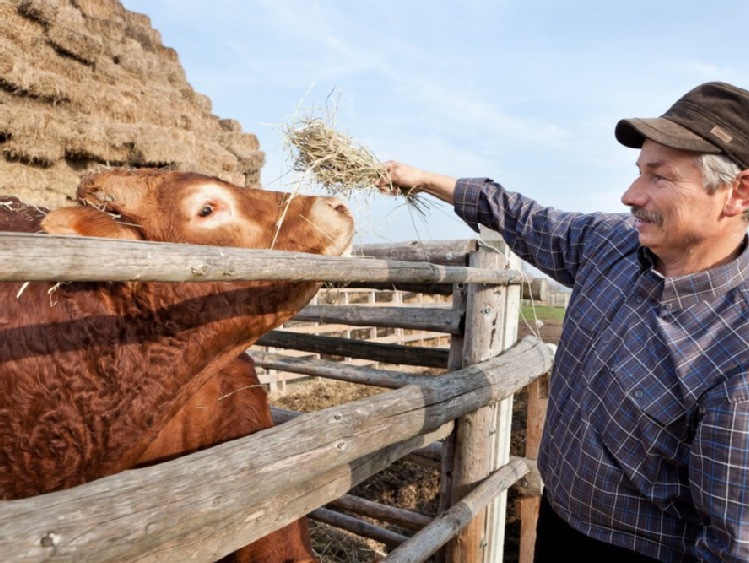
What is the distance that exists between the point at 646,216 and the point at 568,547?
1.24 metres

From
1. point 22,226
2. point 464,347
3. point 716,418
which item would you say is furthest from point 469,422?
point 22,226

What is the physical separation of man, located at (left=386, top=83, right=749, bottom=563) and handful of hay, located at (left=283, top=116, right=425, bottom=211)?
102 centimetres

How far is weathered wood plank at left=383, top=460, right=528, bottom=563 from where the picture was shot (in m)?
2.32

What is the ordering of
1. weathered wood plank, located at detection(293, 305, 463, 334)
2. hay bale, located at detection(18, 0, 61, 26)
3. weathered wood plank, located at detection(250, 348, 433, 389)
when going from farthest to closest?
hay bale, located at detection(18, 0, 61, 26) → weathered wood plank, located at detection(250, 348, 433, 389) → weathered wood plank, located at detection(293, 305, 463, 334)

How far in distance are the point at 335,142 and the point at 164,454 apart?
159 centimetres

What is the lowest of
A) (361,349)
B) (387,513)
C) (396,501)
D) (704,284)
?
(396,501)

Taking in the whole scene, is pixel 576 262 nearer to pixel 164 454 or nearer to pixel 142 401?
pixel 142 401

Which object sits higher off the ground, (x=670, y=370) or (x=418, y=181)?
(x=418, y=181)

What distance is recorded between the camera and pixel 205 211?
82.9 inches

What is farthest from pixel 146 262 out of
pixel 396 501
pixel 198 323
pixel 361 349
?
pixel 396 501

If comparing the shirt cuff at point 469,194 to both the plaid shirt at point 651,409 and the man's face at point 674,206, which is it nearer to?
the plaid shirt at point 651,409

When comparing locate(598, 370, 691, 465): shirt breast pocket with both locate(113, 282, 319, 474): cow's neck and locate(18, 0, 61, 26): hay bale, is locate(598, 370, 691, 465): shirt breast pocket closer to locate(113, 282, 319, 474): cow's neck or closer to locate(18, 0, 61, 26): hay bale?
locate(113, 282, 319, 474): cow's neck

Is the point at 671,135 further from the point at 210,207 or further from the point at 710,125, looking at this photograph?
the point at 210,207

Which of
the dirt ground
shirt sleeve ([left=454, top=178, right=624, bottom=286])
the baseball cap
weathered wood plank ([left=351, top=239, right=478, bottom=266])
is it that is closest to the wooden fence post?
weathered wood plank ([left=351, top=239, right=478, bottom=266])
